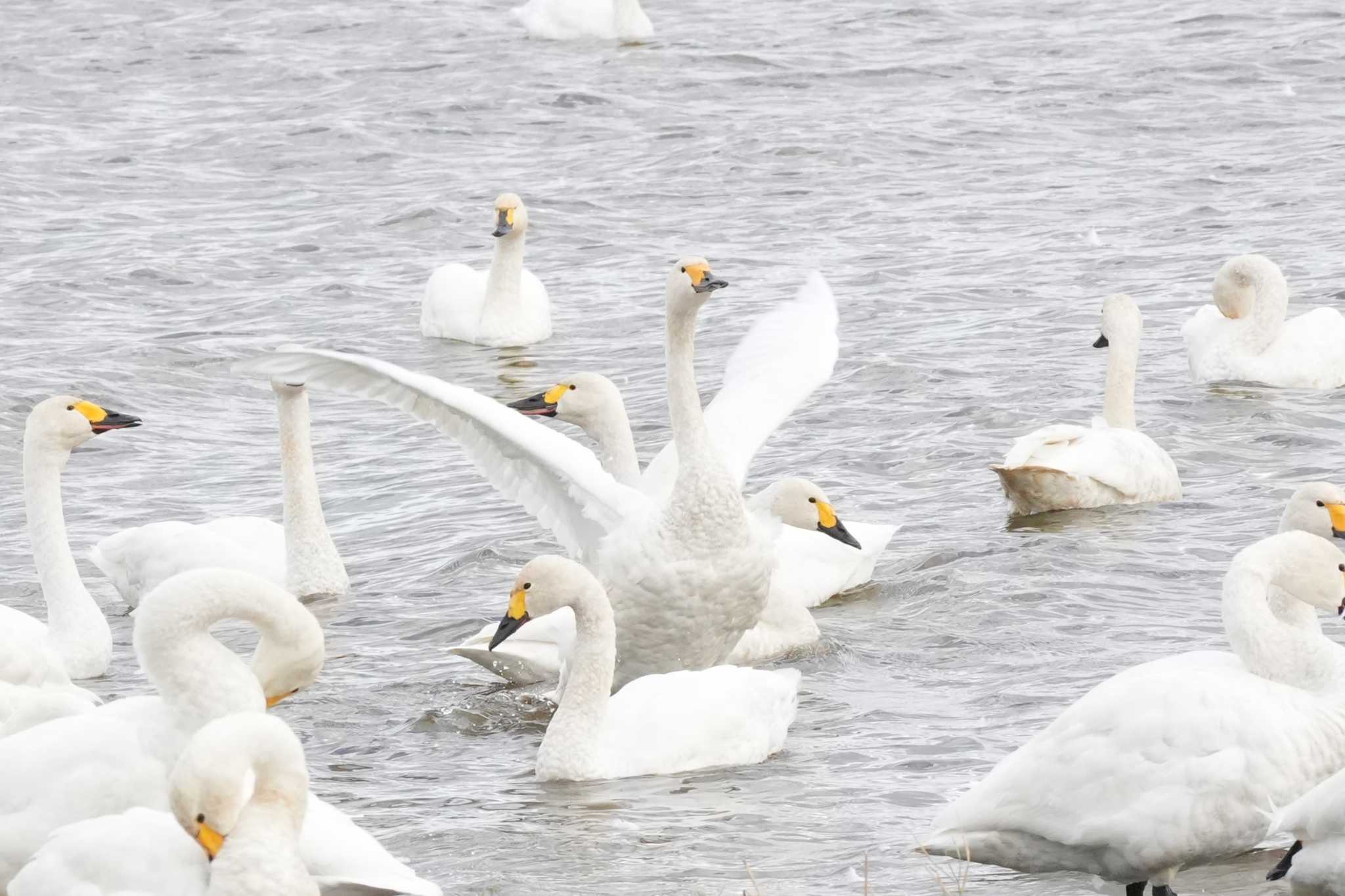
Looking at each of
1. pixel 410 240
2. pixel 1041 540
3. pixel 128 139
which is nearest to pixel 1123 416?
pixel 1041 540

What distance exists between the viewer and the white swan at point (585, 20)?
24266 millimetres

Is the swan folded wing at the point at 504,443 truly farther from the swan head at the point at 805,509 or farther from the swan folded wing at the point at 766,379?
the swan head at the point at 805,509

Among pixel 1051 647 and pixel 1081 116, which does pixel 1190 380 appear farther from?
pixel 1081 116

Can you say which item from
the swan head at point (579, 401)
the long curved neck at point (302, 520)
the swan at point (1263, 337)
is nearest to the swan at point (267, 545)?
the long curved neck at point (302, 520)

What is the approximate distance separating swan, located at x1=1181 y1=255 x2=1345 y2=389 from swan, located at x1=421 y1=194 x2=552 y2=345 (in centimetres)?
435

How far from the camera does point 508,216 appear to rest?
14.9 metres

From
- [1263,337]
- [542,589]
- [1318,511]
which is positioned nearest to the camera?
[542,589]

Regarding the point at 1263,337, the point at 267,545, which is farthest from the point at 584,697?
the point at 1263,337

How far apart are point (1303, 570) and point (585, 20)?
742 inches

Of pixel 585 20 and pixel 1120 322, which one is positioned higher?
pixel 585 20

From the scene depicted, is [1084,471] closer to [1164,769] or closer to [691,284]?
[691,284]

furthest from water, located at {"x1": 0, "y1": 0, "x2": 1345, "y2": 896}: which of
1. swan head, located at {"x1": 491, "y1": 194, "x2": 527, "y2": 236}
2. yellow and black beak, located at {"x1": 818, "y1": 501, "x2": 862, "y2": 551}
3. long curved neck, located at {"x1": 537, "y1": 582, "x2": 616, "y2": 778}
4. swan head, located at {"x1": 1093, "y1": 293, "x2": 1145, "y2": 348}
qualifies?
swan head, located at {"x1": 491, "y1": 194, "x2": 527, "y2": 236}

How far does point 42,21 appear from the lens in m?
25.5

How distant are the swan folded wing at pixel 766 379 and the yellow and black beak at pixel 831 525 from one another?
35cm
